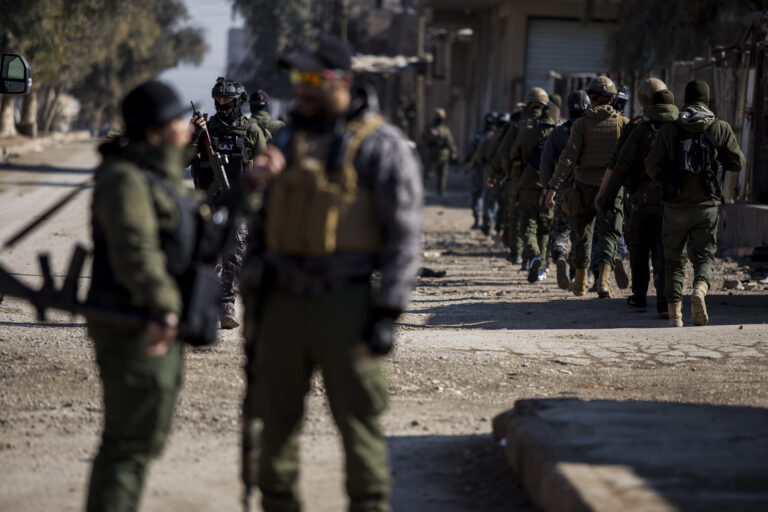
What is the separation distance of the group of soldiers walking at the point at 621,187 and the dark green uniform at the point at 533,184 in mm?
13

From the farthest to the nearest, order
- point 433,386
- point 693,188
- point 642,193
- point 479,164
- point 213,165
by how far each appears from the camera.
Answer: point 479,164 → point 642,193 → point 213,165 → point 693,188 → point 433,386

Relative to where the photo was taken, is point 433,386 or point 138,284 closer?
point 138,284

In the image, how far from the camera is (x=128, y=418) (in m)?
3.69

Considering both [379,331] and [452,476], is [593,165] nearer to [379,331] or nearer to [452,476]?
[452,476]

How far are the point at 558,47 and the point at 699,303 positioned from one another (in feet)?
69.4

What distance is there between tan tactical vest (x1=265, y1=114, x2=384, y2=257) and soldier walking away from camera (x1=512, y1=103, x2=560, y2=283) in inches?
334

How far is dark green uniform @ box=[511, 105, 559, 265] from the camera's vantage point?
12125 millimetres

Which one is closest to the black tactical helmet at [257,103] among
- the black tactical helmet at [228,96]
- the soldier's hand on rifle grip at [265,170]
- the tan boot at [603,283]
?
the black tactical helmet at [228,96]

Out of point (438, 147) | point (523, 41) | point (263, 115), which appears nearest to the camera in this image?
point (263, 115)

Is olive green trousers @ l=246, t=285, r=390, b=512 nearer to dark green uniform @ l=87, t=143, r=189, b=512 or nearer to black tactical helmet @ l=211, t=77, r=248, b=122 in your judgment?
dark green uniform @ l=87, t=143, r=189, b=512

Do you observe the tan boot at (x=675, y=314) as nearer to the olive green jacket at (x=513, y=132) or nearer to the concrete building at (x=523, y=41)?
the olive green jacket at (x=513, y=132)

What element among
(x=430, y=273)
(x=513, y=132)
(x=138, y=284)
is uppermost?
(x=513, y=132)

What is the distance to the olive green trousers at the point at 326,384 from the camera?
3.61 metres

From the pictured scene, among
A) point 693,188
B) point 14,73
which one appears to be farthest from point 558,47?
point 14,73
